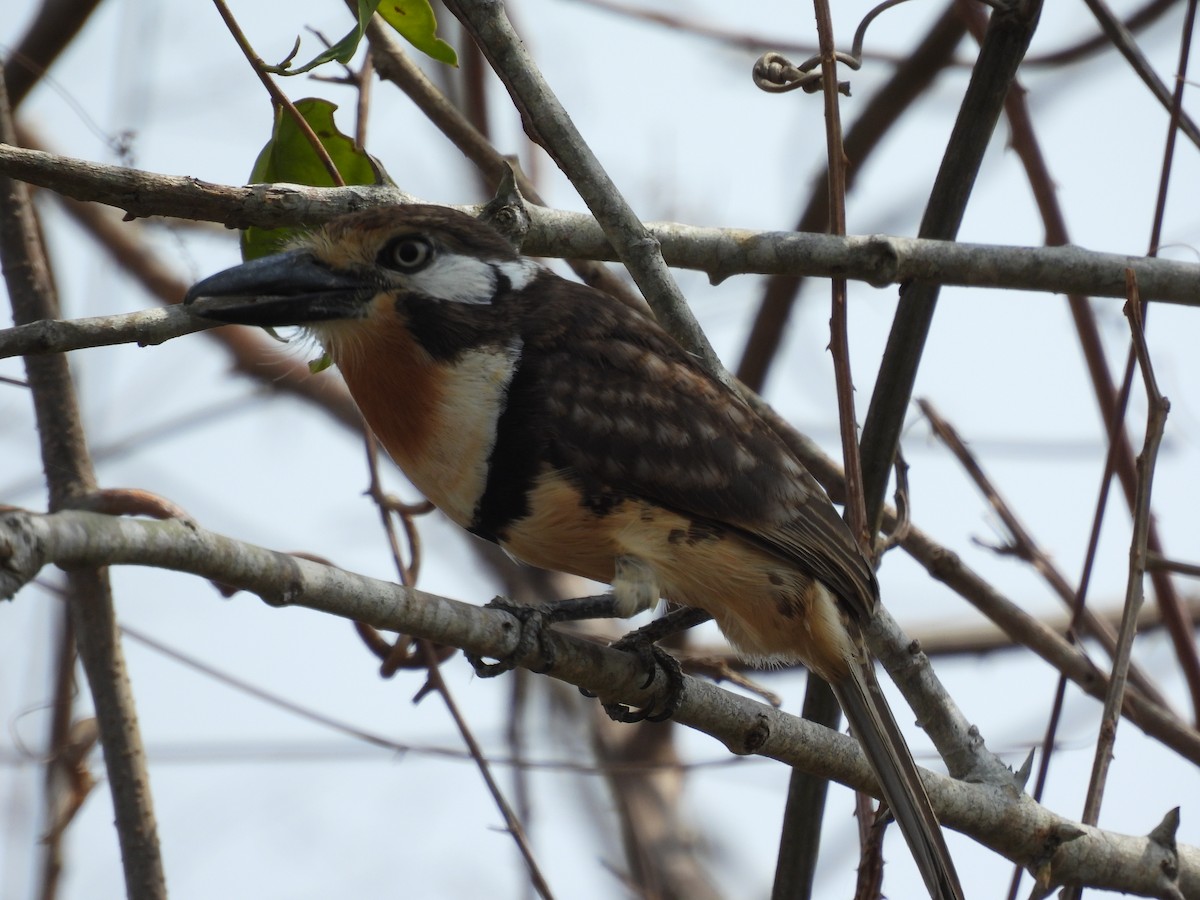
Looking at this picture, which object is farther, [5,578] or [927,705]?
[927,705]

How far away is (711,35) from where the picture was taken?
5.67m

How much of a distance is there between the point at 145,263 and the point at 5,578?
16.0 ft

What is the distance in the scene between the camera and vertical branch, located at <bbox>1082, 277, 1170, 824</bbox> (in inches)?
102

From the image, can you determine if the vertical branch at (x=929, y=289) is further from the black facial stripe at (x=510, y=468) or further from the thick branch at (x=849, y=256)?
the black facial stripe at (x=510, y=468)

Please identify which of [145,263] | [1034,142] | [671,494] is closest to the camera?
[671,494]

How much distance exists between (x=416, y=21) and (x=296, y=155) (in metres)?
0.44

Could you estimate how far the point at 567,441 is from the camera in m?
2.96

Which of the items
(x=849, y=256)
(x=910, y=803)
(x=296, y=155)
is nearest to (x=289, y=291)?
(x=296, y=155)

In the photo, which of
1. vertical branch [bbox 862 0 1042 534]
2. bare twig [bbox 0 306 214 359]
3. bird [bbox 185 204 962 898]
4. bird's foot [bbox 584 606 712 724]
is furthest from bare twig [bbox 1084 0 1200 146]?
bare twig [bbox 0 306 214 359]

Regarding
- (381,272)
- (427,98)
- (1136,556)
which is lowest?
(1136,556)

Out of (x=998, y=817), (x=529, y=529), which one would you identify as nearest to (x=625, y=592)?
(x=529, y=529)

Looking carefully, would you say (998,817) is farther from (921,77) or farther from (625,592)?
(921,77)

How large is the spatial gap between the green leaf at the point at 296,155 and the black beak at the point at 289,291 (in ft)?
0.42

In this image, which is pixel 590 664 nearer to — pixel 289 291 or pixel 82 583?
pixel 289 291
